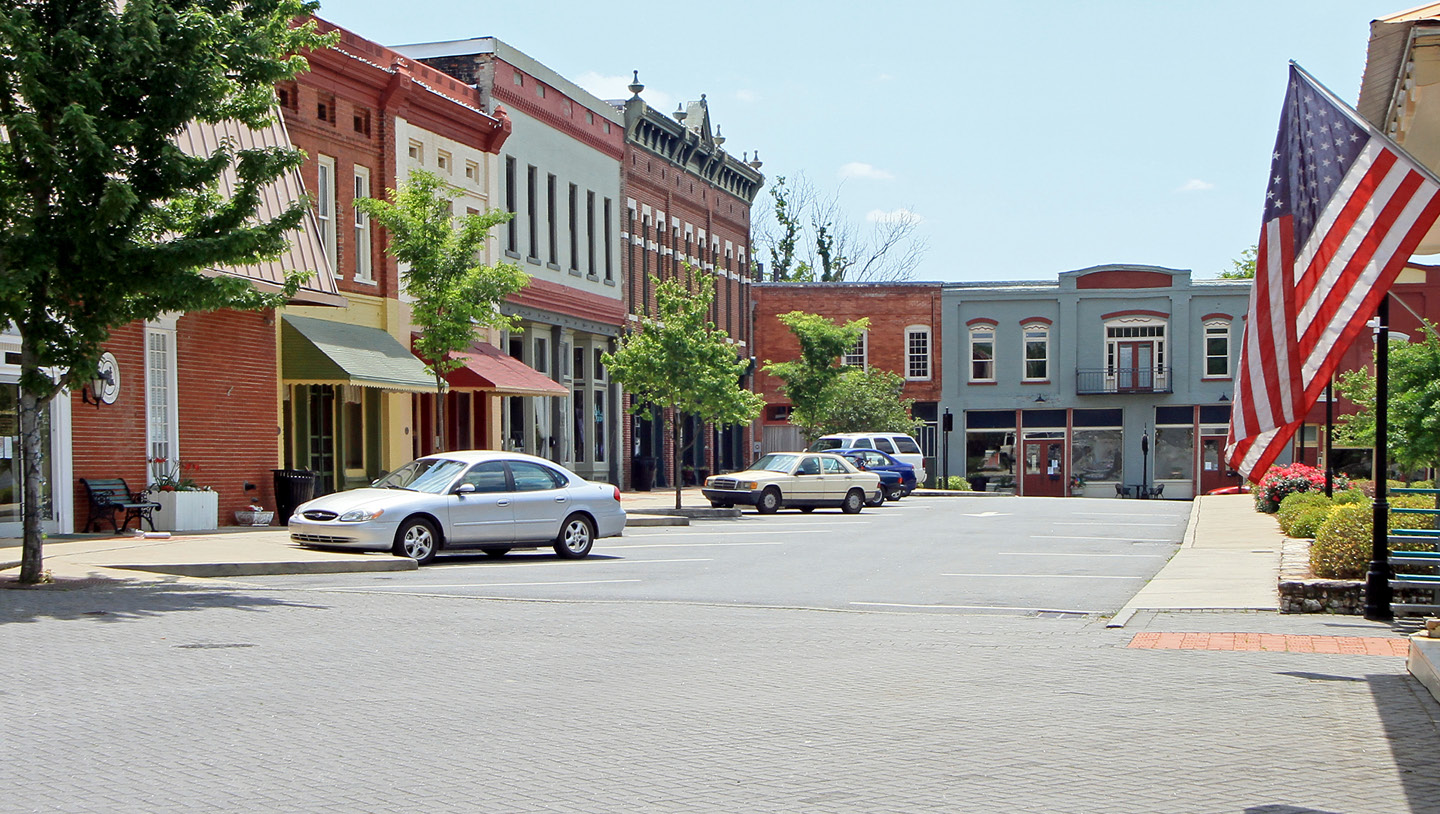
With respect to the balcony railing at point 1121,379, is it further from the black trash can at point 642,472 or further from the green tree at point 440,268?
the green tree at point 440,268

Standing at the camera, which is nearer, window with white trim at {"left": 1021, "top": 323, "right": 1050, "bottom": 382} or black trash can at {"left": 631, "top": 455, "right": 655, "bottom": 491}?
black trash can at {"left": 631, "top": 455, "right": 655, "bottom": 491}

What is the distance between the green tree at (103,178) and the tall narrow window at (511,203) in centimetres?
2161

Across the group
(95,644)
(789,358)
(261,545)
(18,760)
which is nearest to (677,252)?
(789,358)

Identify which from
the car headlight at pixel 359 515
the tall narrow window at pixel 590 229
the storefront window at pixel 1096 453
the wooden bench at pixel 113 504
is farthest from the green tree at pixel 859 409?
the car headlight at pixel 359 515

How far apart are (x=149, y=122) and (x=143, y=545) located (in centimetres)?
655

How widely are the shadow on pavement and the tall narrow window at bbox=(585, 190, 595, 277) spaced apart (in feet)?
91.1

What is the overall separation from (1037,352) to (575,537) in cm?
4608

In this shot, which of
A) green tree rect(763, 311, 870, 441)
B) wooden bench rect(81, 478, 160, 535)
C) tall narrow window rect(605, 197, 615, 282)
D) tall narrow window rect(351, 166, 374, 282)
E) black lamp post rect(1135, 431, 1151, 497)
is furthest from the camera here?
black lamp post rect(1135, 431, 1151, 497)

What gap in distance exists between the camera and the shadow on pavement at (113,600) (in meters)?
12.9

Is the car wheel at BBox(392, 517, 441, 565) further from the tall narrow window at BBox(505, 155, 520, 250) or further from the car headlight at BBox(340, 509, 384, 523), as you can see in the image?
the tall narrow window at BBox(505, 155, 520, 250)

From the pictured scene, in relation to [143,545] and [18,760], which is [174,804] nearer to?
[18,760]

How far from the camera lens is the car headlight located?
18750 mm

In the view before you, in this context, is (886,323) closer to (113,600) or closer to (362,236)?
(362,236)

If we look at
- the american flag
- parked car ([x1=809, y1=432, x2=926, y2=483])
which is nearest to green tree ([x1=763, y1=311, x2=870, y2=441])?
parked car ([x1=809, y1=432, x2=926, y2=483])
